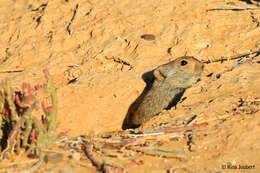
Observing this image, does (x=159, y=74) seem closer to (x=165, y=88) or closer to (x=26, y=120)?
(x=165, y=88)

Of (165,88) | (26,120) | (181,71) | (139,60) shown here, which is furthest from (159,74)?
(26,120)

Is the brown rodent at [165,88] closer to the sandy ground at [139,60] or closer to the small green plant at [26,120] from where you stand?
the sandy ground at [139,60]

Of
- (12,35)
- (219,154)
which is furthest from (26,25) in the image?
(219,154)

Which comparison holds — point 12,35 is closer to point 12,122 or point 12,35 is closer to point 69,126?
point 69,126

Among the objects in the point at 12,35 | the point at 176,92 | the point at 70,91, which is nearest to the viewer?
the point at 70,91

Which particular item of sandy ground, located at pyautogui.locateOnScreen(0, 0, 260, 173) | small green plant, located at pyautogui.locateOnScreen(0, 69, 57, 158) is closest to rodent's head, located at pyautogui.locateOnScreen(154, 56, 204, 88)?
sandy ground, located at pyautogui.locateOnScreen(0, 0, 260, 173)

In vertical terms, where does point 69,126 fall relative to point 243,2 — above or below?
below
